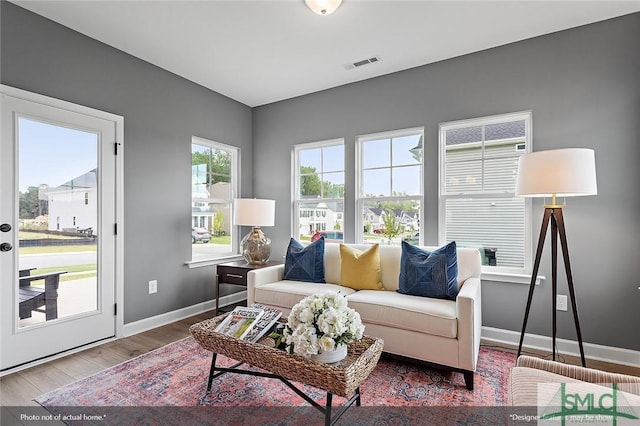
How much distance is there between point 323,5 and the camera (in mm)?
2303

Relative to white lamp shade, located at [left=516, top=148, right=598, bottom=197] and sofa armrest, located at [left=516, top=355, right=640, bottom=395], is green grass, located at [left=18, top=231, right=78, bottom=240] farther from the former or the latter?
white lamp shade, located at [left=516, top=148, right=598, bottom=197]

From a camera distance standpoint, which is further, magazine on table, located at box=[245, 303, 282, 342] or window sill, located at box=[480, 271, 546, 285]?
window sill, located at box=[480, 271, 546, 285]

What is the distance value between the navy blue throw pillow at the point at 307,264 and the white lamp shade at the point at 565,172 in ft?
6.18

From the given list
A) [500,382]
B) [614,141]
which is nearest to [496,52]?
[614,141]

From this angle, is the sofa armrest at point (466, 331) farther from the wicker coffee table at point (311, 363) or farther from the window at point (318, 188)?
the window at point (318, 188)

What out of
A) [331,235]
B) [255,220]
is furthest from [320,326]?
[331,235]

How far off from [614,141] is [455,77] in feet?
4.55

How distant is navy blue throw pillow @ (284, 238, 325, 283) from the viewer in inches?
126

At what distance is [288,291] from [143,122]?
2189 mm

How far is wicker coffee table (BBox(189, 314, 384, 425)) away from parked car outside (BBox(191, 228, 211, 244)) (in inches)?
76.7

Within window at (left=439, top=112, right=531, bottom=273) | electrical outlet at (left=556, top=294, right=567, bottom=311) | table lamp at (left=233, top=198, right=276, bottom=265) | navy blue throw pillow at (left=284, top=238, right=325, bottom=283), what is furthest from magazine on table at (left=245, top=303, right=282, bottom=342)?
electrical outlet at (left=556, top=294, right=567, bottom=311)

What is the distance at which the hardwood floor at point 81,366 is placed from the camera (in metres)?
2.11

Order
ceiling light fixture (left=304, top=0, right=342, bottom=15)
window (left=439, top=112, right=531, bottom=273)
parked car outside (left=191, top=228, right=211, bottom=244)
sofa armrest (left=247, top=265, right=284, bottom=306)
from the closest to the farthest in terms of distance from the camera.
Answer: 1. ceiling light fixture (left=304, top=0, right=342, bottom=15)
2. window (left=439, top=112, right=531, bottom=273)
3. sofa armrest (left=247, top=265, right=284, bottom=306)
4. parked car outside (left=191, top=228, right=211, bottom=244)

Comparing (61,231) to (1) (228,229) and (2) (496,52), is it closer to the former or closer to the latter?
(1) (228,229)
